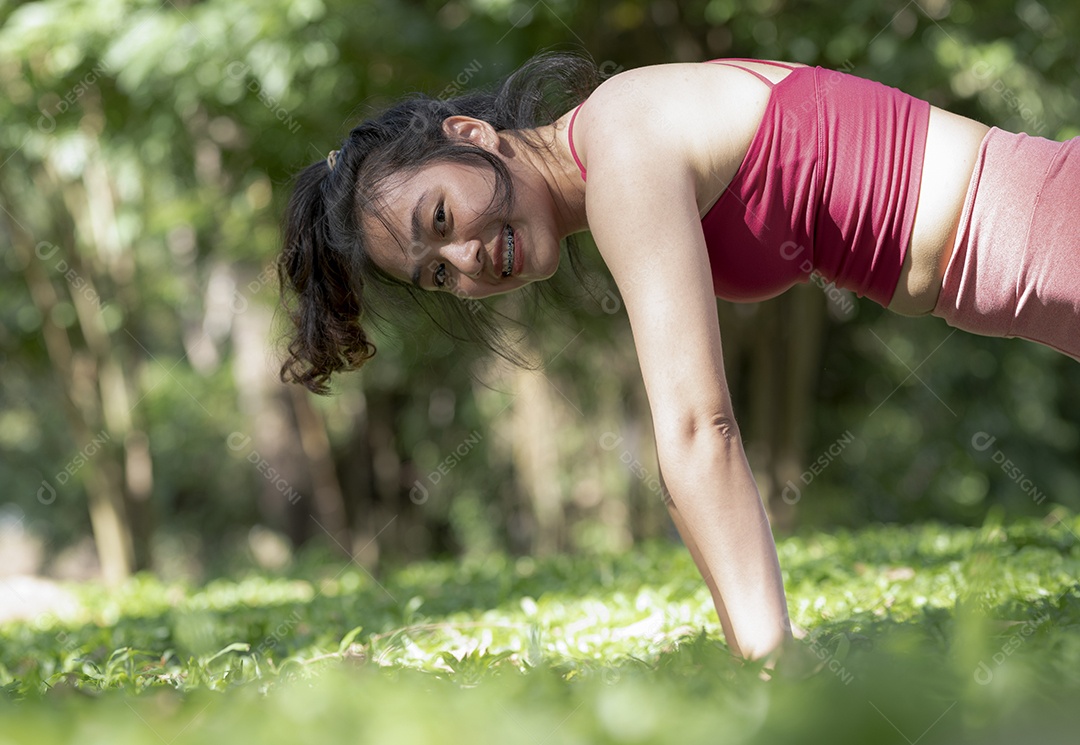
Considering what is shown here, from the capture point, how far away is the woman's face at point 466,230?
2455 mm

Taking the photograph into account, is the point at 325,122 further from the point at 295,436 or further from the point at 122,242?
the point at 295,436

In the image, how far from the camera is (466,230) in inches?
96.7

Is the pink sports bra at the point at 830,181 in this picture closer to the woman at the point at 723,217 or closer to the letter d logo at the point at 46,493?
the woman at the point at 723,217

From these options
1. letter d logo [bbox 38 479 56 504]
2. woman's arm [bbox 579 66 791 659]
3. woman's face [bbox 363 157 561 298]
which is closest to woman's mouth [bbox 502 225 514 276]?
woman's face [bbox 363 157 561 298]

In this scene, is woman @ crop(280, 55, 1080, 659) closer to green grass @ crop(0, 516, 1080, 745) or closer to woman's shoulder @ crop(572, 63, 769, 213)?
woman's shoulder @ crop(572, 63, 769, 213)

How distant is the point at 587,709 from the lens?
1251 mm

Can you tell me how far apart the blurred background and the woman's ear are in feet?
3.17

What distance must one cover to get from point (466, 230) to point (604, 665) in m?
1.01

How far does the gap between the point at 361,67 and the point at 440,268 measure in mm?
4406

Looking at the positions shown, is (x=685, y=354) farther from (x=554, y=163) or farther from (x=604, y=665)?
(x=554, y=163)

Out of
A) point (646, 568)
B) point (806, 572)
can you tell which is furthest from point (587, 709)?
point (646, 568)

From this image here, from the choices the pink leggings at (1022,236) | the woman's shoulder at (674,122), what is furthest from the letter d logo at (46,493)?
the pink leggings at (1022,236)

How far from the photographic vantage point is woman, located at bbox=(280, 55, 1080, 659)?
2.04 metres

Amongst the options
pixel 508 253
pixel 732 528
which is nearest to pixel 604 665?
pixel 732 528
